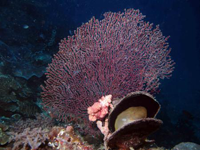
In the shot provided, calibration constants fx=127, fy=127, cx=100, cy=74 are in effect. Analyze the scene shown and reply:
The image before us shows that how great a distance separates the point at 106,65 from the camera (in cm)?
402

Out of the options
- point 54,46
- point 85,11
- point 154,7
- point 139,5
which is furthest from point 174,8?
point 54,46

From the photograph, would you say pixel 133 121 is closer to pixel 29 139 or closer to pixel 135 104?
pixel 135 104

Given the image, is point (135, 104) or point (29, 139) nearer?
point (135, 104)

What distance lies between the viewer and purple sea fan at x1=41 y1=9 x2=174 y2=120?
154 inches

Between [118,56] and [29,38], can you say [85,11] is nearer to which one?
[29,38]

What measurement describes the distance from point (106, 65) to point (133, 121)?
2513mm

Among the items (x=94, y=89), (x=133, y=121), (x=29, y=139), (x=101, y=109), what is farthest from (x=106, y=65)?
(x=29, y=139)

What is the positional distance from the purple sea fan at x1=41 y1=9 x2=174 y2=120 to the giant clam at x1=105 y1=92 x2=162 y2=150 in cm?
146

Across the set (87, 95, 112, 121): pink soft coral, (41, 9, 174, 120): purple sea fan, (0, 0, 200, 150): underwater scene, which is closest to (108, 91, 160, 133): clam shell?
(0, 0, 200, 150): underwater scene

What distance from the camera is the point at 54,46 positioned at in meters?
10.6

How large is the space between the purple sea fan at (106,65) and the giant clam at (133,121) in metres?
1.46

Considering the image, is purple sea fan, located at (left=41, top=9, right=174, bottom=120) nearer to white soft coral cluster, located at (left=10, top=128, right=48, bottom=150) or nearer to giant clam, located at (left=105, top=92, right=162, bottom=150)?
white soft coral cluster, located at (left=10, top=128, right=48, bottom=150)

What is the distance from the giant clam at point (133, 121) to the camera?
178 centimetres

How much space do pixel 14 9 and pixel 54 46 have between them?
19.2ft
